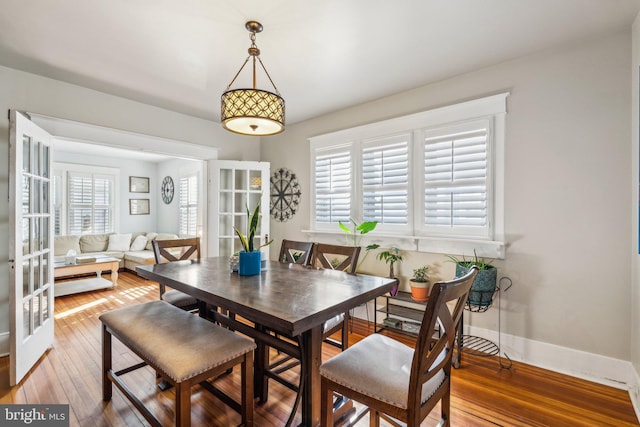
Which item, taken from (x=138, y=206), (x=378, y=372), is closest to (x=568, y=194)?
(x=378, y=372)

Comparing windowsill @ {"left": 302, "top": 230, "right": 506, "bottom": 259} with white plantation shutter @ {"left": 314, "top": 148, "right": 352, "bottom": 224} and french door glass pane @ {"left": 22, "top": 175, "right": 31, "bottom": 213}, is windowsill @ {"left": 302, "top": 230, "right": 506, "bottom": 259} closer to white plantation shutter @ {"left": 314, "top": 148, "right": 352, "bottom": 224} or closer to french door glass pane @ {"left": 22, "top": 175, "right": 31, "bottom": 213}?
white plantation shutter @ {"left": 314, "top": 148, "right": 352, "bottom": 224}

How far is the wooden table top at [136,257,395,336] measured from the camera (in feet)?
4.27

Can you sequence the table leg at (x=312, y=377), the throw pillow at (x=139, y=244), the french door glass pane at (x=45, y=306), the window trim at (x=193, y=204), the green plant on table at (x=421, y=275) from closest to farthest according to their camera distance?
the table leg at (x=312, y=377) < the french door glass pane at (x=45, y=306) < the green plant on table at (x=421, y=275) < the window trim at (x=193, y=204) < the throw pillow at (x=139, y=244)

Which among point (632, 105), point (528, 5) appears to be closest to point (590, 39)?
point (632, 105)

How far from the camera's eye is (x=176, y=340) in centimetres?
158

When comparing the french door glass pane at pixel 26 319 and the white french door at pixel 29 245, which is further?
the french door glass pane at pixel 26 319

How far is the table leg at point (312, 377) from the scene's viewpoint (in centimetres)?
155

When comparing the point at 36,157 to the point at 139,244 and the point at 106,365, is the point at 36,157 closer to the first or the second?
the point at 106,365

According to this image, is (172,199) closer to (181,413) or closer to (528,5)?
(181,413)

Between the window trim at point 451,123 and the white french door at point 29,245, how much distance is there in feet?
9.45

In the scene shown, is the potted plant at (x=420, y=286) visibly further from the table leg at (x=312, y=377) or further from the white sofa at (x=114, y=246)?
the white sofa at (x=114, y=246)

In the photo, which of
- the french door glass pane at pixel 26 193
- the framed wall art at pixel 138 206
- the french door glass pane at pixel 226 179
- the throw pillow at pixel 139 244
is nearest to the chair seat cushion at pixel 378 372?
the french door glass pane at pixel 26 193

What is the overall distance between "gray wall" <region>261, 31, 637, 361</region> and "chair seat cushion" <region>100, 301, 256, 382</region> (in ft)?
7.54

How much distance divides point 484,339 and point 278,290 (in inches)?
83.2
